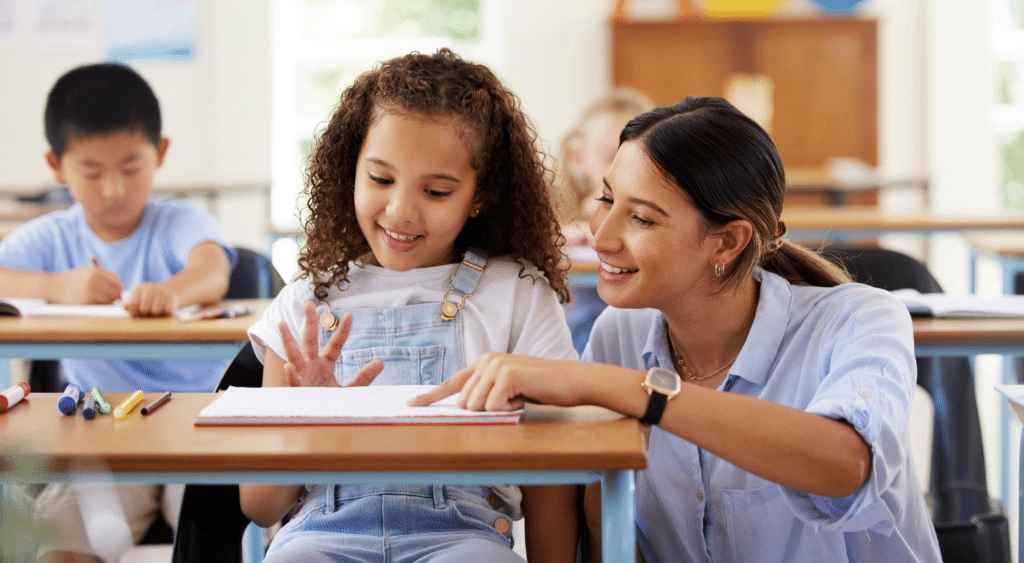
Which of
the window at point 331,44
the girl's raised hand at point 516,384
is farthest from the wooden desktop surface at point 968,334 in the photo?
the window at point 331,44

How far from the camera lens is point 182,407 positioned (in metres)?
1.04

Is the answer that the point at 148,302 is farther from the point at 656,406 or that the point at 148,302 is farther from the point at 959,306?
the point at 959,306

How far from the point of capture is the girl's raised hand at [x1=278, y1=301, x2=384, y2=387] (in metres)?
1.14

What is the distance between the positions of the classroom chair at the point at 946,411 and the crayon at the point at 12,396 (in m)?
1.39

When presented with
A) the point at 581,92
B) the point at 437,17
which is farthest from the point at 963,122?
the point at 437,17

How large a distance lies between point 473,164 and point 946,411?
130 centimetres

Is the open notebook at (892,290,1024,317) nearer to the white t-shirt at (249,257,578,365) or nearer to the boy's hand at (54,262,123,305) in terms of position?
the white t-shirt at (249,257,578,365)

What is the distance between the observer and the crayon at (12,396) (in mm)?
1023

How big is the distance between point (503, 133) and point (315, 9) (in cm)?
555

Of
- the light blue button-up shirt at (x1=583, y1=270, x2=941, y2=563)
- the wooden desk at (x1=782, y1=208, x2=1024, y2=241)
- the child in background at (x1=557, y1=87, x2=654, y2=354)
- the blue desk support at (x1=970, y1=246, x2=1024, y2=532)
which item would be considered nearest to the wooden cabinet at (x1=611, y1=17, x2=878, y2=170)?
the wooden desk at (x1=782, y1=208, x2=1024, y2=241)

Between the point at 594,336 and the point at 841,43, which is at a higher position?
the point at 841,43

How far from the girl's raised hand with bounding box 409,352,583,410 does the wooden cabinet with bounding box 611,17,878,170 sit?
205 inches

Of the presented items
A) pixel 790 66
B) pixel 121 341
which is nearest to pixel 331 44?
pixel 790 66

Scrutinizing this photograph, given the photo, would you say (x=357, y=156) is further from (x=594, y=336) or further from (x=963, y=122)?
(x=963, y=122)
